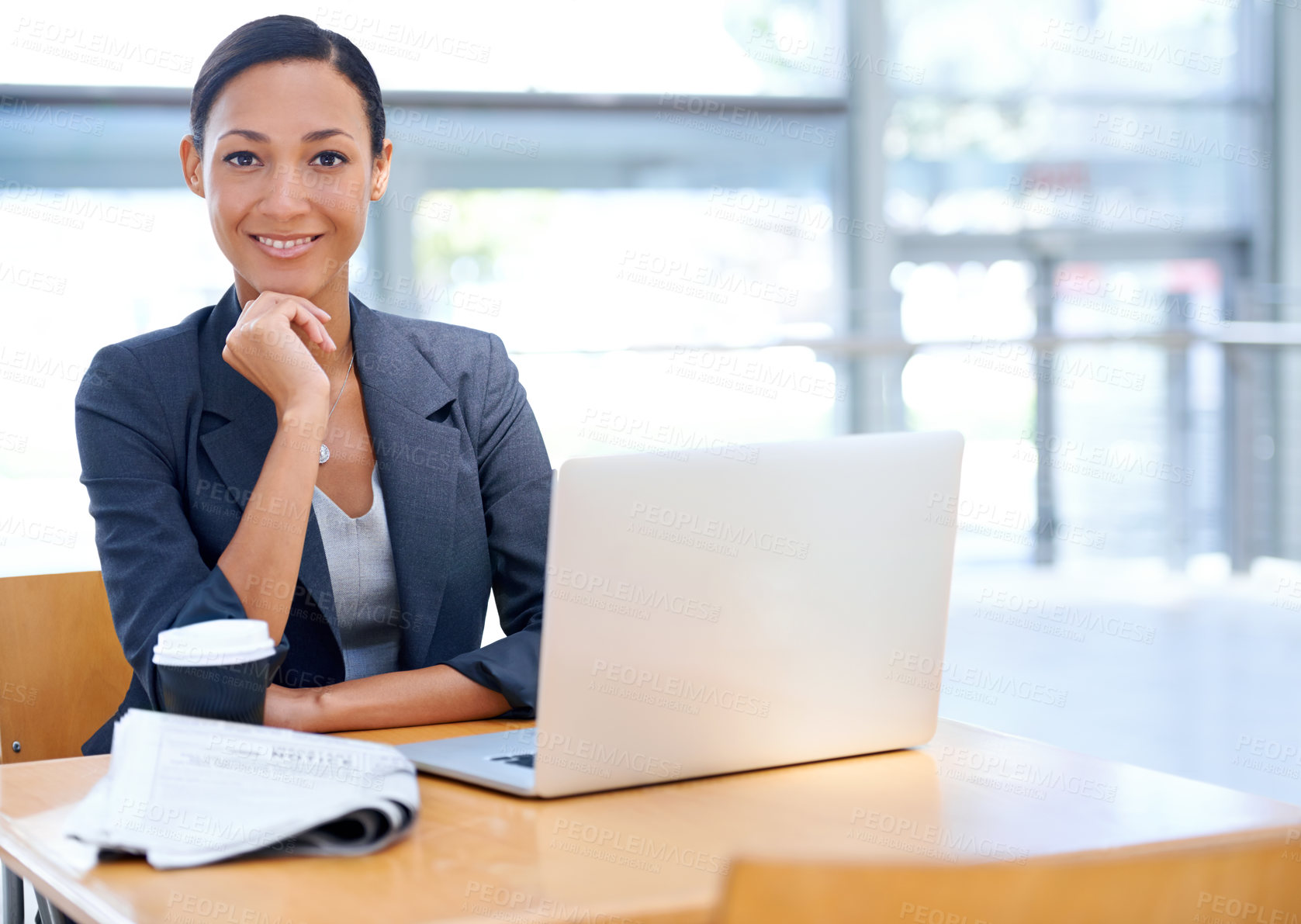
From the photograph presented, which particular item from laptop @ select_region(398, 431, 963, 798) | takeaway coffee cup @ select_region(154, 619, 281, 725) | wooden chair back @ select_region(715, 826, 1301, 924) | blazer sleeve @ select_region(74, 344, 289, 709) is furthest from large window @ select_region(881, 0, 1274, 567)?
wooden chair back @ select_region(715, 826, 1301, 924)

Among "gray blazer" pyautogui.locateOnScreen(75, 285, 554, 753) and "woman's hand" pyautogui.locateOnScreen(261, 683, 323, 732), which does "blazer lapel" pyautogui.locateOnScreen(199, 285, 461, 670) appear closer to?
"gray blazer" pyautogui.locateOnScreen(75, 285, 554, 753)

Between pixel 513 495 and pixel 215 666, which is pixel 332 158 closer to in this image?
pixel 513 495

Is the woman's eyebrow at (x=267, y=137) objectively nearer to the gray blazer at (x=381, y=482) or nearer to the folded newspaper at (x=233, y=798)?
the gray blazer at (x=381, y=482)

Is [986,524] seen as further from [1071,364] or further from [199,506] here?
[199,506]

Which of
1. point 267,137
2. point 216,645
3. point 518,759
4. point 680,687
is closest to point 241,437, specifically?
point 267,137

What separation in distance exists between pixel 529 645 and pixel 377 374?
443mm

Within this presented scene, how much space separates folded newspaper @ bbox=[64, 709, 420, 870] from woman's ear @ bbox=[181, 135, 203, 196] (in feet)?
2.78

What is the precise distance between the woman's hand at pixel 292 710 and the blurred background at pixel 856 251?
2514 mm

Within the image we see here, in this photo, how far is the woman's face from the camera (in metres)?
1.53

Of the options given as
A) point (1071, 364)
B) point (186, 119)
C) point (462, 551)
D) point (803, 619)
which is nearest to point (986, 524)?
point (1071, 364)

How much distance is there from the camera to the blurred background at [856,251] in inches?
169

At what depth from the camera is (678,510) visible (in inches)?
39.4

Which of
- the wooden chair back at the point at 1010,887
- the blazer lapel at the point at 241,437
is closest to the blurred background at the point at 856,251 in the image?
the blazer lapel at the point at 241,437

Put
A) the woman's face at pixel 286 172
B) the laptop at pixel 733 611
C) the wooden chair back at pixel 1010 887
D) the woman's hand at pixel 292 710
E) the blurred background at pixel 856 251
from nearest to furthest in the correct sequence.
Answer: the wooden chair back at pixel 1010 887 < the laptop at pixel 733 611 < the woman's hand at pixel 292 710 < the woman's face at pixel 286 172 < the blurred background at pixel 856 251
